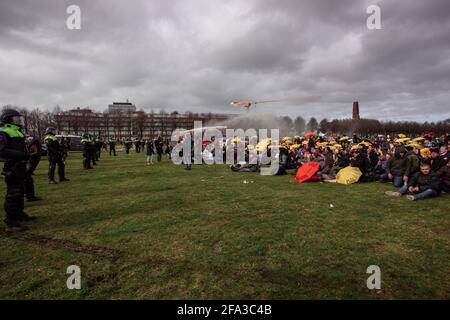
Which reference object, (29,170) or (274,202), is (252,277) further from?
(29,170)

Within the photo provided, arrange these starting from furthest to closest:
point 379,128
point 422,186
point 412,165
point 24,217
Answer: point 379,128 → point 412,165 → point 422,186 → point 24,217

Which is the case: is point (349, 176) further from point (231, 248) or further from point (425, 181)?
point (231, 248)

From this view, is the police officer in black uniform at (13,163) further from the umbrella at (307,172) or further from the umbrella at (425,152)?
the umbrella at (425,152)

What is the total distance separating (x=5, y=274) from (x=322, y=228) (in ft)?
19.9

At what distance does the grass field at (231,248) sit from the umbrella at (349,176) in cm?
309

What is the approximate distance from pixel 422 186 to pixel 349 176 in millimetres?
3089

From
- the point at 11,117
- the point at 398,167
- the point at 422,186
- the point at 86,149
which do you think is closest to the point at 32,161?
the point at 11,117

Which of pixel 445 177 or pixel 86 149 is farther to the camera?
pixel 86 149

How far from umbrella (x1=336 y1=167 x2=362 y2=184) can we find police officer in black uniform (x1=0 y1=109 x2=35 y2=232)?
38.7 ft

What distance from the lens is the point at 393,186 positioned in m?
10.9

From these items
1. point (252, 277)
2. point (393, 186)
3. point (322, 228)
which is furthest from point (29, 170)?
point (393, 186)

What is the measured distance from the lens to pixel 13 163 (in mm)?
6168

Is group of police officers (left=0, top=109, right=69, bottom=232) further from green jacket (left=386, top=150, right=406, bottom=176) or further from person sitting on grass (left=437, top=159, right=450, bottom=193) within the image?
person sitting on grass (left=437, top=159, right=450, bottom=193)
